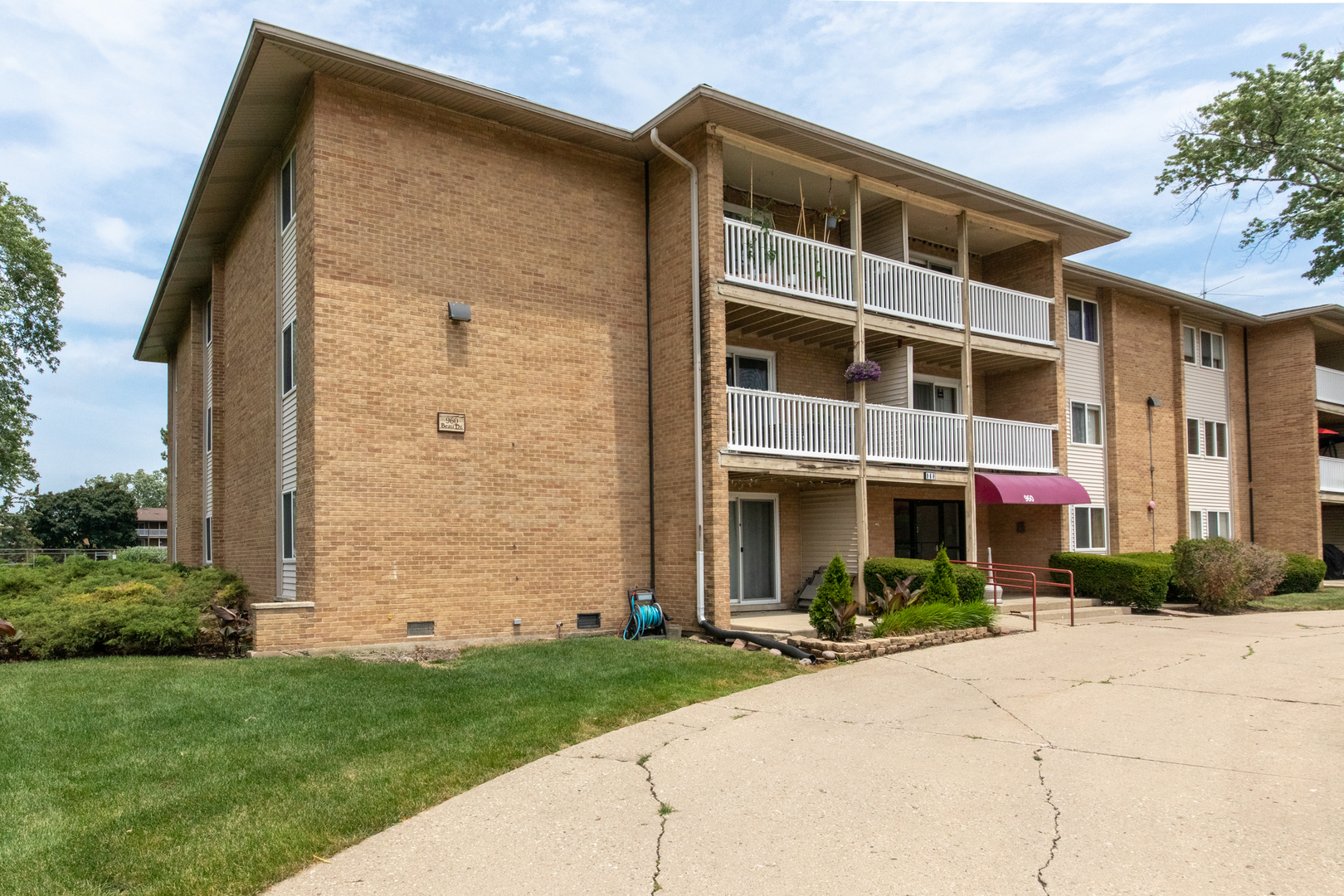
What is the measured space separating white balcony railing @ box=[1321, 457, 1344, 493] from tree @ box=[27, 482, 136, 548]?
7284 centimetres

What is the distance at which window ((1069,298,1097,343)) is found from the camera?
2227cm

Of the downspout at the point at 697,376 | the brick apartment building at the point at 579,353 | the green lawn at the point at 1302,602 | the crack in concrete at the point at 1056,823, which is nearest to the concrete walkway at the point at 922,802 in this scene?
the crack in concrete at the point at 1056,823

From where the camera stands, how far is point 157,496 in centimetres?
13788

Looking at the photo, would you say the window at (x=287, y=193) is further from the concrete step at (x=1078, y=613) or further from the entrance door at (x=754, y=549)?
the concrete step at (x=1078, y=613)

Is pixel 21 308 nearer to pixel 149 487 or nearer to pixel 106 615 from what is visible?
pixel 106 615

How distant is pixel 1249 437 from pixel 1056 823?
2574cm

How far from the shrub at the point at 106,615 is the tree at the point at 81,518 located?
6122 centimetres

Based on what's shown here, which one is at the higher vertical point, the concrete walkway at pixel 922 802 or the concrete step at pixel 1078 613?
the concrete walkway at pixel 922 802

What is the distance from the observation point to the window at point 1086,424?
72.1 ft

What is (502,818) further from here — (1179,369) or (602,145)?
(1179,369)

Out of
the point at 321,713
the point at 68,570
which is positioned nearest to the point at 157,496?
the point at 68,570

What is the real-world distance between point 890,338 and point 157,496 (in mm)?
146247

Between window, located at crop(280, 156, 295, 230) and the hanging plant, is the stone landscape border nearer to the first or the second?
the hanging plant

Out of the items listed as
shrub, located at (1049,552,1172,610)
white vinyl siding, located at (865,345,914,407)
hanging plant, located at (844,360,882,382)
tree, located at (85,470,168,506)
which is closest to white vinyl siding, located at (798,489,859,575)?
white vinyl siding, located at (865,345,914,407)
